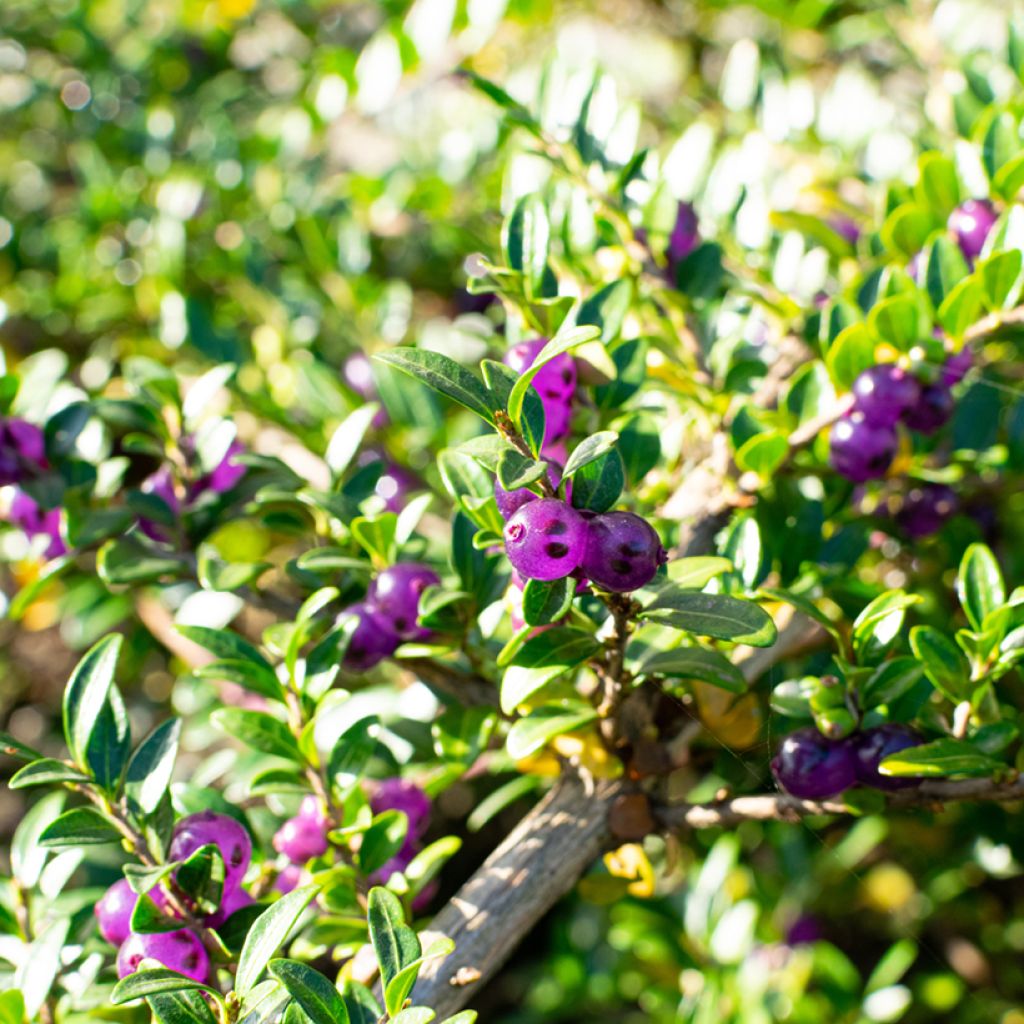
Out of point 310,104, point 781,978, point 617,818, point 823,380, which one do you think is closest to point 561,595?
point 617,818

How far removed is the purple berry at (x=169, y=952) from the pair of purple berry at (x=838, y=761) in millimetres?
537

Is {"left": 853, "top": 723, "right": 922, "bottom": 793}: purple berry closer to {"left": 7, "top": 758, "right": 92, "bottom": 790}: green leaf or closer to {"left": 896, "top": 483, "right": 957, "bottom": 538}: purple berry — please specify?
{"left": 896, "top": 483, "right": 957, "bottom": 538}: purple berry

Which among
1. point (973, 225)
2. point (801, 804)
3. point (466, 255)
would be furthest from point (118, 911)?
point (466, 255)

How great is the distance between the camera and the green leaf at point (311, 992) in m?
0.80

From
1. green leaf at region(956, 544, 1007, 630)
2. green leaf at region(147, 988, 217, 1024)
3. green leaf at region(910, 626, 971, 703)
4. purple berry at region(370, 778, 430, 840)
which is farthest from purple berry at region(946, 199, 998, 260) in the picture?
green leaf at region(147, 988, 217, 1024)

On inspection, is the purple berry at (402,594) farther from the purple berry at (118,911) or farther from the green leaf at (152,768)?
the purple berry at (118,911)

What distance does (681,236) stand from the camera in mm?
1320

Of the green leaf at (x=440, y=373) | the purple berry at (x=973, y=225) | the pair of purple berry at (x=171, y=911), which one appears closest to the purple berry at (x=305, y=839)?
the pair of purple berry at (x=171, y=911)

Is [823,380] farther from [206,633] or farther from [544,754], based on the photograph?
[206,633]

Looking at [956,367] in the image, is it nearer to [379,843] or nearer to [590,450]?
[590,450]

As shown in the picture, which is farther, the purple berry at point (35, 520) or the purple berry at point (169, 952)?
the purple berry at point (35, 520)

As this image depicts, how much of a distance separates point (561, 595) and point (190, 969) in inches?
18.3

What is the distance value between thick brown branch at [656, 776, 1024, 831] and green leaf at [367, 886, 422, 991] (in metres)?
0.36

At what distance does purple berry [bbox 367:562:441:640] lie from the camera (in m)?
1.05
